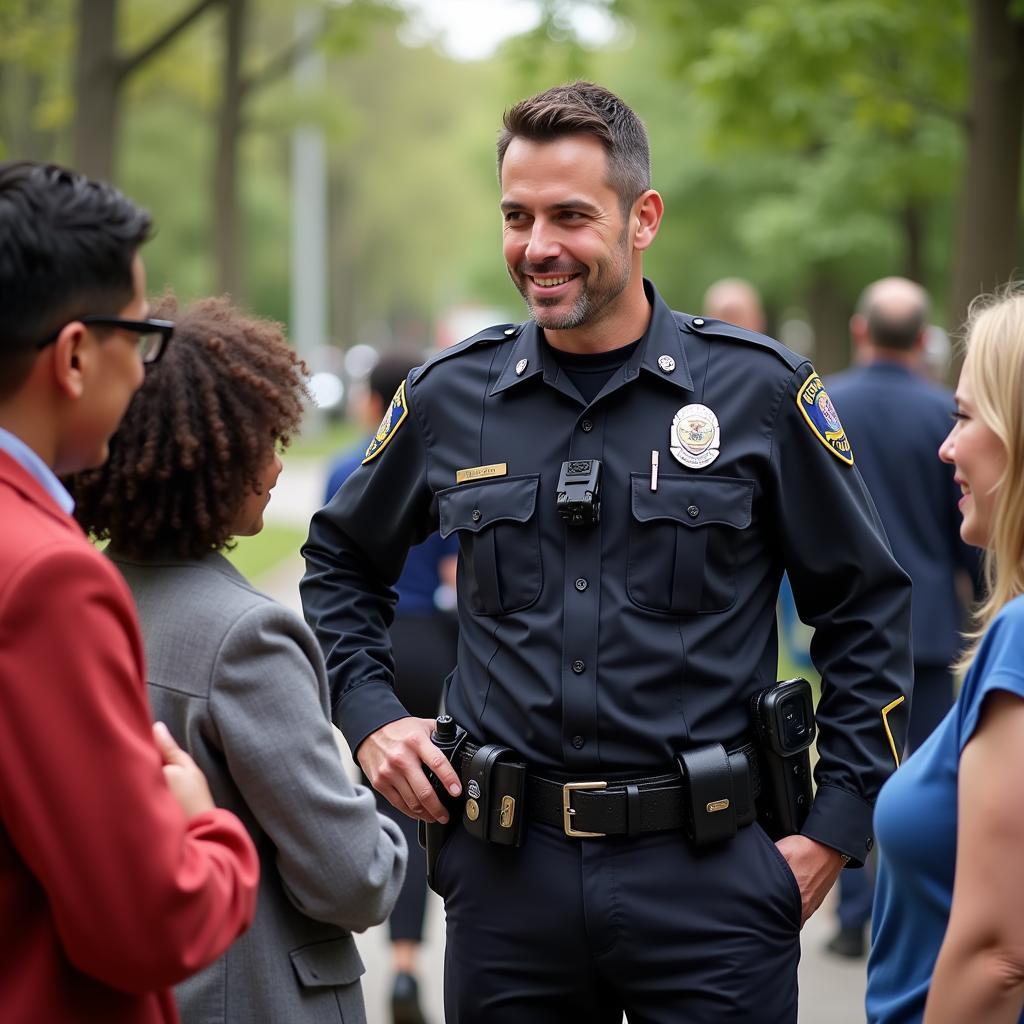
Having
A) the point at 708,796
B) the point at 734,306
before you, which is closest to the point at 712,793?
the point at 708,796

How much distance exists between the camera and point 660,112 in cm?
2389

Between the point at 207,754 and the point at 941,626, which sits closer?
the point at 207,754

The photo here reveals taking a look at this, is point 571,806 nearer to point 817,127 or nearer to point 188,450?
point 188,450

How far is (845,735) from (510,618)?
0.70 meters

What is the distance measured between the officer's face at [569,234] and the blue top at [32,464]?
54.2 inches

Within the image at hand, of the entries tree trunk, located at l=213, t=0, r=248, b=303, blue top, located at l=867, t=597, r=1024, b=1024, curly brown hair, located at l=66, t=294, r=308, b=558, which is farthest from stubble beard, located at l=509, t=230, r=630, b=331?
tree trunk, located at l=213, t=0, r=248, b=303

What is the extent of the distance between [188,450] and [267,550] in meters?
12.6

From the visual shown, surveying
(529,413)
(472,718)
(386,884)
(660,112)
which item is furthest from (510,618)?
(660,112)

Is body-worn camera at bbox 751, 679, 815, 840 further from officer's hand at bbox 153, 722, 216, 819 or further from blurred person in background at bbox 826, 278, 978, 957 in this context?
blurred person in background at bbox 826, 278, 978, 957

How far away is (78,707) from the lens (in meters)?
1.67

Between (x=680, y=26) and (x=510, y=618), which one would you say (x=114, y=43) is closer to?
(x=680, y=26)

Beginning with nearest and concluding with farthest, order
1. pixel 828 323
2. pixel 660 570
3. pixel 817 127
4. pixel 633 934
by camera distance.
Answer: pixel 633 934
pixel 660 570
pixel 817 127
pixel 828 323

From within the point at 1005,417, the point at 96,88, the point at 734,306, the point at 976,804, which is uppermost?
the point at 96,88

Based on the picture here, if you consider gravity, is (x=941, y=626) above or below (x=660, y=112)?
below
